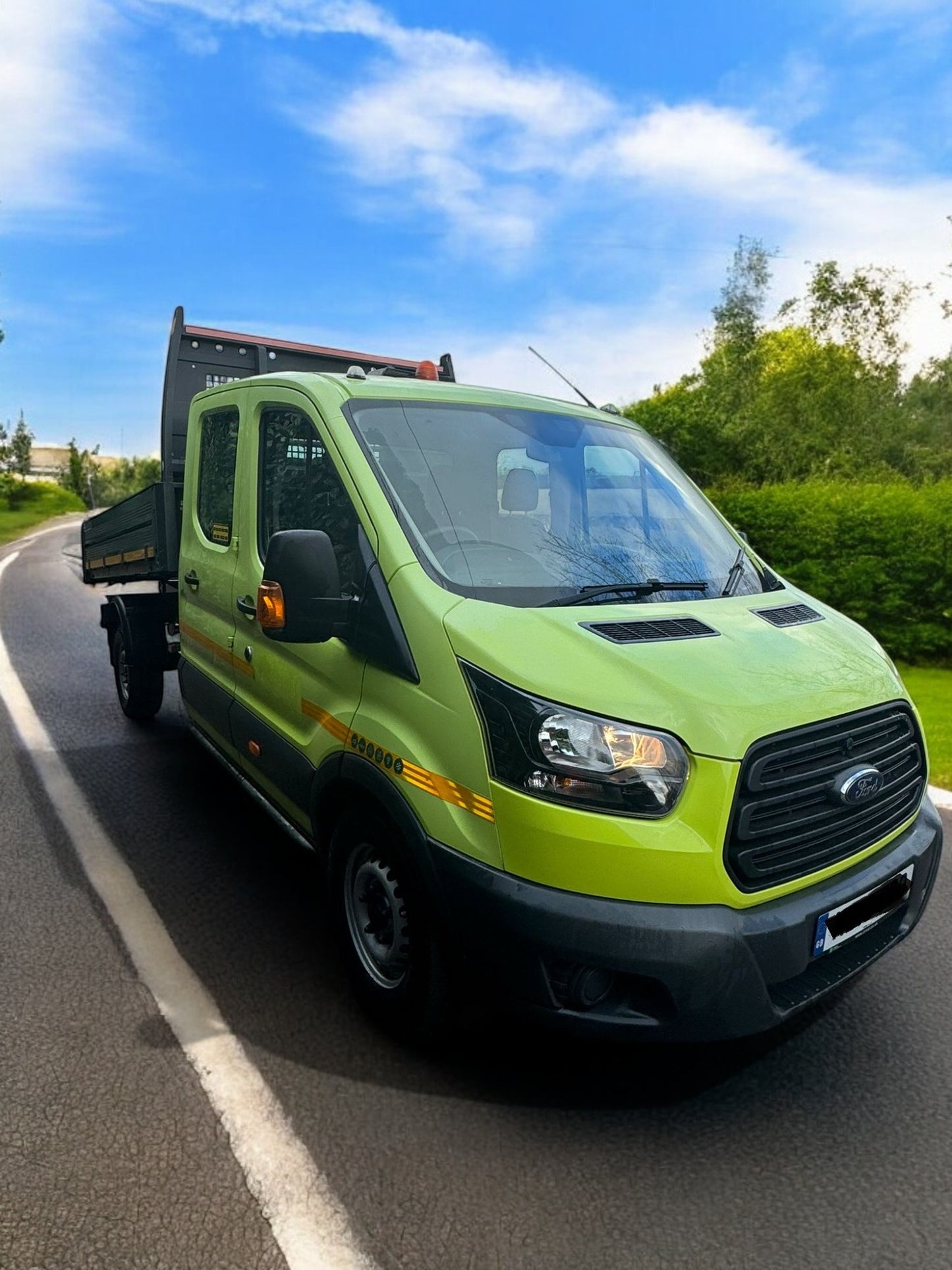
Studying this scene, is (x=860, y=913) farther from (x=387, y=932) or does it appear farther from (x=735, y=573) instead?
(x=387, y=932)

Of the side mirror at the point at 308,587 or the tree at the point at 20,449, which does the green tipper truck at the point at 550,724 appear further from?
the tree at the point at 20,449

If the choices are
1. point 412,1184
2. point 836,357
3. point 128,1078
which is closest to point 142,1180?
point 128,1078

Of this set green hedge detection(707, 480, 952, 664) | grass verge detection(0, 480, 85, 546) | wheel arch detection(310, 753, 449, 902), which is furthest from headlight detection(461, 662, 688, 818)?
grass verge detection(0, 480, 85, 546)

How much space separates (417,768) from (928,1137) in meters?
1.79

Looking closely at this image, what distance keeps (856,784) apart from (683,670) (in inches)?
24.1

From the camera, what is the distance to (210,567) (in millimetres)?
4324

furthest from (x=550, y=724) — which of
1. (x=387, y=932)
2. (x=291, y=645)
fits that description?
(x=291, y=645)

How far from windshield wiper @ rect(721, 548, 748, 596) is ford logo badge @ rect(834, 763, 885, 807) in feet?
2.80

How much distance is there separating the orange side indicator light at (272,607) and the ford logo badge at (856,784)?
1.79 meters

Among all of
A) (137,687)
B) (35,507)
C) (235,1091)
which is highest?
(137,687)

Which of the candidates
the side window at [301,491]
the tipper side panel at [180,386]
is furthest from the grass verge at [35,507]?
the side window at [301,491]

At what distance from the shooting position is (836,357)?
40.9 meters

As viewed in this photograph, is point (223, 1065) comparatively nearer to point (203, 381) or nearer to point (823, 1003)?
point (823, 1003)

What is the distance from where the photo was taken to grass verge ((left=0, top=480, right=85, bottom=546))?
52.4 m
